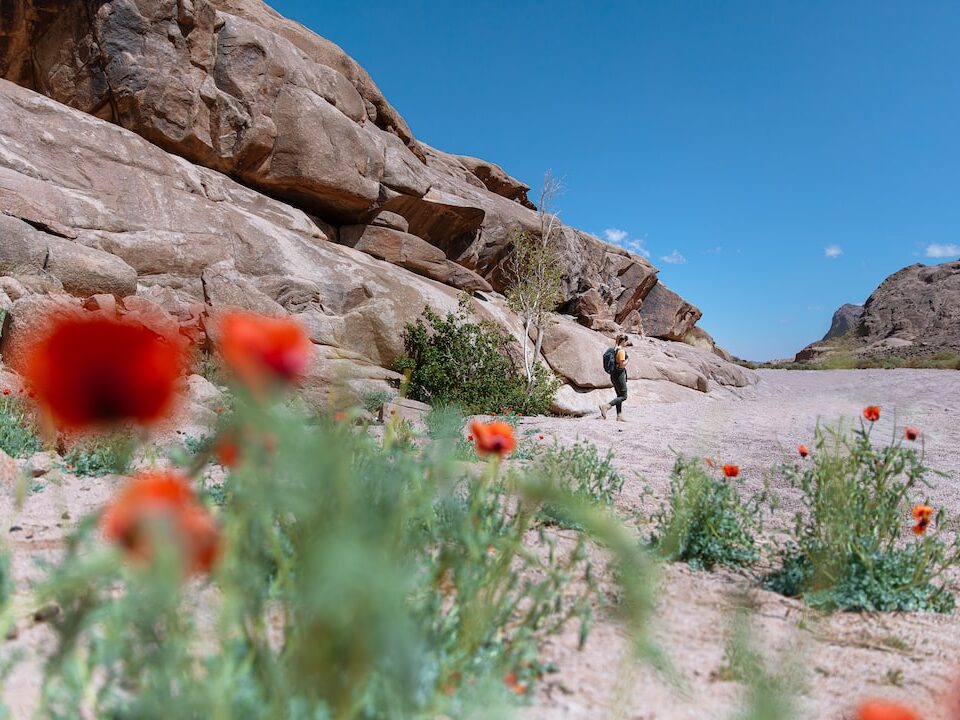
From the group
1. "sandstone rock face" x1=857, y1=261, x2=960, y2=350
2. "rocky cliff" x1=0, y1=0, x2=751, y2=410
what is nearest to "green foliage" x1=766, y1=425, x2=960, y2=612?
"rocky cliff" x1=0, y1=0, x2=751, y2=410

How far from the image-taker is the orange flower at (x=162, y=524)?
52 centimetres

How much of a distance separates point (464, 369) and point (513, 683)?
8190 mm

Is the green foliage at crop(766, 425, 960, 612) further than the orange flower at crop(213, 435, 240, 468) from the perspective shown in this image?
Yes

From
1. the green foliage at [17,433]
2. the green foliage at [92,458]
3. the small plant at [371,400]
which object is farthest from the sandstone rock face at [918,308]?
the green foliage at [17,433]

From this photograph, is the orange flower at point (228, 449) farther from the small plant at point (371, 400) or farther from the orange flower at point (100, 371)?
the small plant at point (371, 400)

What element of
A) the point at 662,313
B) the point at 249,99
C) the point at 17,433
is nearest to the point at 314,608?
the point at 17,433

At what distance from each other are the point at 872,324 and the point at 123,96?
35.3 meters

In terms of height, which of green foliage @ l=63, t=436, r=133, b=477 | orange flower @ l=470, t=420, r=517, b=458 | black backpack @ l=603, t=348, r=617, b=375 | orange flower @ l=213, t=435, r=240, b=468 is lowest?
green foliage @ l=63, t=436, r=133, b=477

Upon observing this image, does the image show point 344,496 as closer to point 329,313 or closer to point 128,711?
point 128,711

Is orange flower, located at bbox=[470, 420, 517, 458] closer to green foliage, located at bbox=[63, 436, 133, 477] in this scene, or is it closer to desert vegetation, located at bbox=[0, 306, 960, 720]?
desert vegetation, located at bbox=[0, 306, 960, 720]

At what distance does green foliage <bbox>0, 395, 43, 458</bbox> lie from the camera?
11.4 ft

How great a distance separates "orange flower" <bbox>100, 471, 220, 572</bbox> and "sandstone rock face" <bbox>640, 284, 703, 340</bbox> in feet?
84.9

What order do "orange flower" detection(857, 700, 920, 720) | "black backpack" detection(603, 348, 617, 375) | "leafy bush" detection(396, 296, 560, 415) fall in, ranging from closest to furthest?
1. "orange flower" detection(857, 700, 920, 720)
2. "leafy bush" detection(396, 296, 560, 415)
3. "black backpack" detection(603, 348, 617, 375)

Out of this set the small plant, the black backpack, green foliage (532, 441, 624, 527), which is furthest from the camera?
the black backpack
